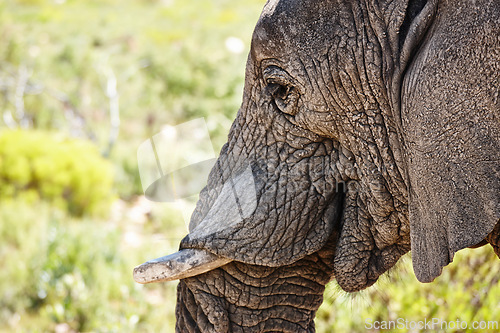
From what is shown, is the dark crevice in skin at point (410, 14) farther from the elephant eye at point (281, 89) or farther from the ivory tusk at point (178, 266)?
the ivory tusk at point (178, 266)

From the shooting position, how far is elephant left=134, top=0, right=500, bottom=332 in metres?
1.47

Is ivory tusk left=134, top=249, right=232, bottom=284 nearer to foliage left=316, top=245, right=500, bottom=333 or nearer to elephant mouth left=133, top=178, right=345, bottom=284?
elephant mouth left=133, top=178, right=345, bottom=284

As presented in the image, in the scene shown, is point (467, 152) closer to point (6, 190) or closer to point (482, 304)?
point (482, 304)

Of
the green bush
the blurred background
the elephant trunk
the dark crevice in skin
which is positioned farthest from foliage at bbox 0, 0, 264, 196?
the dark crevice in skin

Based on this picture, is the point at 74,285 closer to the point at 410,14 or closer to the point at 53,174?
the point at 53,174

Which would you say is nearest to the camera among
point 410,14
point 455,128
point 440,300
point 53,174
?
point 455,128

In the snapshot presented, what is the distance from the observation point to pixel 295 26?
1.70 meters

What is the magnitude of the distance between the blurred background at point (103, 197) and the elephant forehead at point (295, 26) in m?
0.75

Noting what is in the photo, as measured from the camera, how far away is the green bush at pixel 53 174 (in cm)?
644

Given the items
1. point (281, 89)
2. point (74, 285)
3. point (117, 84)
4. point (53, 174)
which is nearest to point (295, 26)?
point (281, 89)

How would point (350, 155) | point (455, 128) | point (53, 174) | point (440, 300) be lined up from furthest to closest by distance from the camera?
point (53, 174), point (440, 300), point (350, 155), point (455, 128)

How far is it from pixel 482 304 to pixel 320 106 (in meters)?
2.00

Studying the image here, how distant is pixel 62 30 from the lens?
14.9 metres

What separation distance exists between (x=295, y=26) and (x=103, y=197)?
17.6 feet
